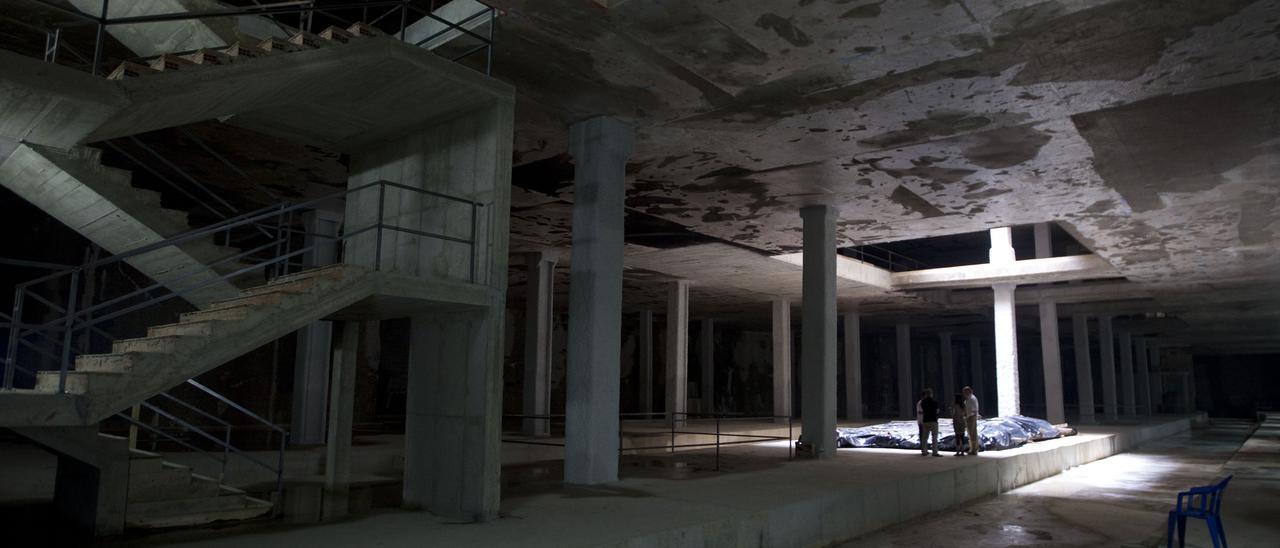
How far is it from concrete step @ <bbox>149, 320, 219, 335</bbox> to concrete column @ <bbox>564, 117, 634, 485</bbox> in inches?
189

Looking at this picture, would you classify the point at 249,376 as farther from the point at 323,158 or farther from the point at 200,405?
the point at 323,158

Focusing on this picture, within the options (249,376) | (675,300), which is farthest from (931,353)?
(249,376)

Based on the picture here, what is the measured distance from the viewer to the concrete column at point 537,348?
20812mm

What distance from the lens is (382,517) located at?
8.77 metres

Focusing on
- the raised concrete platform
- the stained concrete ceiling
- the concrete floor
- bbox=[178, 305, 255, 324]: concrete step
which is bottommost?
the concrete floor

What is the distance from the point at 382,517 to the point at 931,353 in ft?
147

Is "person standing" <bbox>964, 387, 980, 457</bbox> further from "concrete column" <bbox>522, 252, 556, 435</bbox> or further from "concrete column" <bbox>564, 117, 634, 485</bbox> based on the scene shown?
"concrete column" <bbox>522, 252, 556, 435</bbox>

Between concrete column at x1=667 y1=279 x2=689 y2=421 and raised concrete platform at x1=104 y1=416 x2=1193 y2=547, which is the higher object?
concrete column at x1=667 y1=279 x2=689 y2=421

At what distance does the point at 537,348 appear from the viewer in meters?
20.8

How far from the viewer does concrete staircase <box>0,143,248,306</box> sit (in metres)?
9.16

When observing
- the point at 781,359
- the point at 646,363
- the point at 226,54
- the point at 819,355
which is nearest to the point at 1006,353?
the point at 781,359

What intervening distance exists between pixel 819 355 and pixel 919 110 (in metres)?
5.85

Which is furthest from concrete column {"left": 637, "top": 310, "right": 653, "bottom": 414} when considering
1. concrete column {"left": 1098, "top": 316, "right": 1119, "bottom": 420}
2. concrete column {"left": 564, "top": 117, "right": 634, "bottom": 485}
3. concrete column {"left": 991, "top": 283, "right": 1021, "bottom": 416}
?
concrete column {"left": 564, "top": 117, "right": 634, "bottom": 485}

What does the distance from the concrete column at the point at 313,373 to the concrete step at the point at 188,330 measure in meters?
8.08
